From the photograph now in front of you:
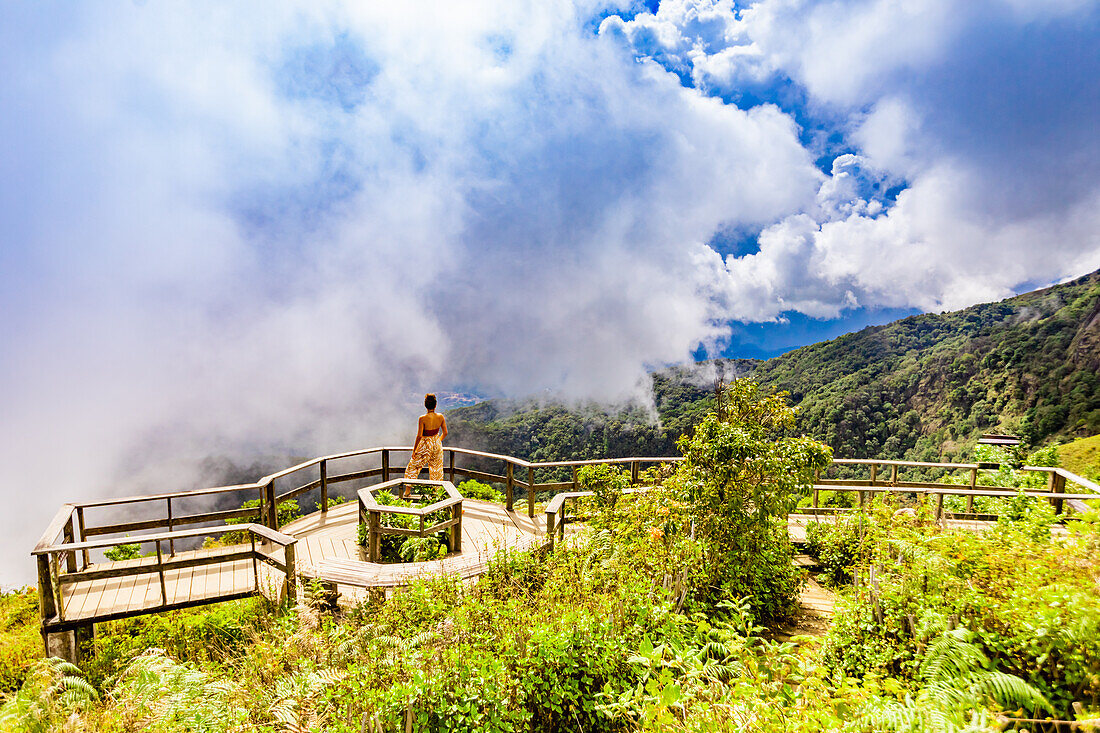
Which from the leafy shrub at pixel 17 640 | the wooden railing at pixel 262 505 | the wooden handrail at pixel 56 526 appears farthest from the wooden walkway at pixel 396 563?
the leafy shrub at pixel 17 640

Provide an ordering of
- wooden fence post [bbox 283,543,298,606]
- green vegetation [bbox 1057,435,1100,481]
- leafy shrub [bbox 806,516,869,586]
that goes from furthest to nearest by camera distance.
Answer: green vegetation [bbox 1057,435,1100,481] → leafy shrub [bbox 806,516,869,586] → wooden fence post [bbox 283,543,298,606]

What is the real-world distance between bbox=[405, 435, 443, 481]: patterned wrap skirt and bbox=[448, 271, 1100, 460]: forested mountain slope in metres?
31.7

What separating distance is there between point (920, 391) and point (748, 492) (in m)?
51.4

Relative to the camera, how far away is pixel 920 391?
150 feet

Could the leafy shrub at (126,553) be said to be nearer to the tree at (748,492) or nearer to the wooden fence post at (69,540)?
the wooden fence post at (69,540)

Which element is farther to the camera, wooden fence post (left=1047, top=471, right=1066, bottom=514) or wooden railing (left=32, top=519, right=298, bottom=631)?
wooden fence post (left=1047, top=471, right=1066, bottom=514)

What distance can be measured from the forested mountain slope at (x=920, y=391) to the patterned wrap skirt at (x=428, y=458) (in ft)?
104

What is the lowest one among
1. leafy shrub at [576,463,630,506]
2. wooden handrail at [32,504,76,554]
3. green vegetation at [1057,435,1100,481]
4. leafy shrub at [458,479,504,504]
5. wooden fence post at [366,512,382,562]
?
green vegetation at [1057,435,1100,481]

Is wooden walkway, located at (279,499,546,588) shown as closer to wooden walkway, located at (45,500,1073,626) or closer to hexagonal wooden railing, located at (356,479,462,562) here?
wooden walkway, located at (45,500,1073,626)

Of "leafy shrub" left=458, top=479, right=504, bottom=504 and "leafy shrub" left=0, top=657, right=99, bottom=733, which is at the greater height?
"leafy shrub" left=0, top=657, right=99, bottom=733

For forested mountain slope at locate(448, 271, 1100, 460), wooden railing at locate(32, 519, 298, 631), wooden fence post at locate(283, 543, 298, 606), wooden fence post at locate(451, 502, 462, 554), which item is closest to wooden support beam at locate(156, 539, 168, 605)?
wooden railing at locate(32, 519, 298, 631)

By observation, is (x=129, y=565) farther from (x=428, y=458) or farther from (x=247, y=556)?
(x=428, y=458)

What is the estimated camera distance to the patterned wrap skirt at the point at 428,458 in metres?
8.24

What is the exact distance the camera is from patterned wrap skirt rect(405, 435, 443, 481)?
8.24 metres
